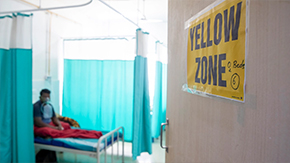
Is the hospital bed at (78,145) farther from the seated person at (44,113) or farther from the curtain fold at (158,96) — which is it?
the curtain fold at (158,96)

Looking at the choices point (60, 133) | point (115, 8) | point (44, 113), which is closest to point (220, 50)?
point (60, 133)

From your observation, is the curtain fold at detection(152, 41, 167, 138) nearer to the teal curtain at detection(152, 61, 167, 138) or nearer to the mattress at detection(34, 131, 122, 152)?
the teal curtain at detection(152, 61, 167, 138)

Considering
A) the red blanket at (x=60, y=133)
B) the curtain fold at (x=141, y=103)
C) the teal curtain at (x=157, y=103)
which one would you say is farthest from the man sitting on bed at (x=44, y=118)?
the teal curtain at (x=157, y=103)

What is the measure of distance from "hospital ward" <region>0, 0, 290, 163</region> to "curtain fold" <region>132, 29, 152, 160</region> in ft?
0.06

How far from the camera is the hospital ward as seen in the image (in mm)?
531

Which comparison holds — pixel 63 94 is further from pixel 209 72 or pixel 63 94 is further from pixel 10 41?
pixel 209 72

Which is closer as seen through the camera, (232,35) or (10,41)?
(232,35)

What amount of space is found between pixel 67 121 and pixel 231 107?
12.7 feet

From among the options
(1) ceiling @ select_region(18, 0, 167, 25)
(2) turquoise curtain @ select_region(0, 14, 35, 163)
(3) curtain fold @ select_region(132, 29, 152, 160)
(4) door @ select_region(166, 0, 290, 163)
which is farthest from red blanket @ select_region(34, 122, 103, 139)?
(4) door @ select_region(166, 0, 290, 163)

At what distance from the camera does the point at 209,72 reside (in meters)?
0.79

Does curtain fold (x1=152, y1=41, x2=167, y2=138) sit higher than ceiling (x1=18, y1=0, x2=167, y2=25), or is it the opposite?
ceiling (x1=18, y1=0, x2=167, y2=25)

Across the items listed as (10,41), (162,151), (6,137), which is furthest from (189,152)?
(162,151)

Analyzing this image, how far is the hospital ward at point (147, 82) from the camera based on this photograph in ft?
1.74

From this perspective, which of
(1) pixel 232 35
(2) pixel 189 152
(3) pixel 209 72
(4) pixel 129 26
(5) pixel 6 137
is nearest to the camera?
(1) pixel 232 35
